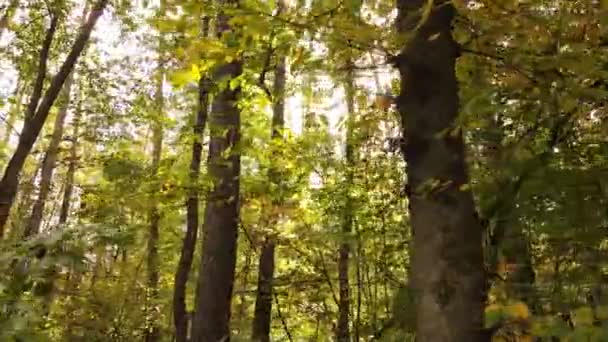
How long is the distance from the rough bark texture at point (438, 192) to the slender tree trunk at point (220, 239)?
2.80 meters

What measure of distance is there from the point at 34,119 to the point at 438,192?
21.4ft

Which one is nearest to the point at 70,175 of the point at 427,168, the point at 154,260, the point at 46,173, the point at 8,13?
the point at 46,173

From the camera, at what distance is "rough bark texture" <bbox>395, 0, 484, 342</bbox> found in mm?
1813

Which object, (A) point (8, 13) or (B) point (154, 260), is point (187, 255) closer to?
(A) point (8, 13)

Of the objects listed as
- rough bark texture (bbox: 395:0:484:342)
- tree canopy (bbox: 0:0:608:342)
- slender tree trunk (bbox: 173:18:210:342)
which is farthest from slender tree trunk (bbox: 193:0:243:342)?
rough bark texture (bbox: 395:0:484:342)

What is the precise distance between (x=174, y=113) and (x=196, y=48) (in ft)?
35.6

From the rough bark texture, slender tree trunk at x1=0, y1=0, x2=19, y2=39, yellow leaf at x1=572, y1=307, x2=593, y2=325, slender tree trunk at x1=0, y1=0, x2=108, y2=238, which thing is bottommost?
yellow leaf at x1=572, y1=307, x2=593, y2=325

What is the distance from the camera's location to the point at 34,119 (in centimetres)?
729

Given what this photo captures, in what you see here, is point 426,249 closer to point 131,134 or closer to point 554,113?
point 554,113

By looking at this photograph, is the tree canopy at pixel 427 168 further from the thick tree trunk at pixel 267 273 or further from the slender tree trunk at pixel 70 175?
the slender tree trunk at pixel 70 175

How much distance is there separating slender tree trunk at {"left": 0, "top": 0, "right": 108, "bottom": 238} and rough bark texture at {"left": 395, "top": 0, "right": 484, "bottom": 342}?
498 cm

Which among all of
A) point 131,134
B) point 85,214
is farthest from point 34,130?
point 131,134

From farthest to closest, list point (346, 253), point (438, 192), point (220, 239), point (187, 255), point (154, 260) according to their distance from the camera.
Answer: point (154, 260)
point (187, 255)
point (346, 253)
point (220, 239)
point (438, 192)

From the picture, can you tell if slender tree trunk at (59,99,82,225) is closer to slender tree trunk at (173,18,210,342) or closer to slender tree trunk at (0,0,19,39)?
slender tree trunk at (0,0,19,39)
